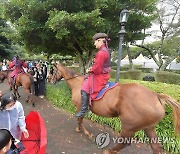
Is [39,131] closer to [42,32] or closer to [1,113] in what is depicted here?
[1,113]

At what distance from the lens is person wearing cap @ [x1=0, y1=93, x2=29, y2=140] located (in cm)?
266

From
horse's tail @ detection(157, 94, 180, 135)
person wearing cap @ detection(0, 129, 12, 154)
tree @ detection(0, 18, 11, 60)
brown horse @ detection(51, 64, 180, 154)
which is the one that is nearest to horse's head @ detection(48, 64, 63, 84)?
brown horse @ detection(51, 64, 180, 154)

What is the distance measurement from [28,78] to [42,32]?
214 cm

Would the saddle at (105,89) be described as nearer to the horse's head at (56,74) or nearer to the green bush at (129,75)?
the horse's head at (56,74)

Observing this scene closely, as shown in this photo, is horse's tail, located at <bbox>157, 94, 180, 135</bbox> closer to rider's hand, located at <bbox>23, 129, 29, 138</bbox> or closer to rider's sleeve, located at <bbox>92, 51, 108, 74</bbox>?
rider's sleeve, located at <bbox>92, 51, 108, 74</bbox>

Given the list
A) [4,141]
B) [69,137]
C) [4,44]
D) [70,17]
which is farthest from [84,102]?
[4,44]

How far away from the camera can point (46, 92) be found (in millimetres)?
9328

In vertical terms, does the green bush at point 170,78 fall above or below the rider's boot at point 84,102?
below

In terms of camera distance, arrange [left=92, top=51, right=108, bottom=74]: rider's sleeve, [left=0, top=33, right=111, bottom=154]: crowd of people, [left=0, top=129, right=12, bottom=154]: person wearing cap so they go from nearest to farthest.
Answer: [left=0, top=129, right=12, bottom=154]: person wearing cap, [left=0, top=33, right=111, bottom=154]: crowd of people, [left=92, top=51, right=108, bottom=74]: rider's sleeve

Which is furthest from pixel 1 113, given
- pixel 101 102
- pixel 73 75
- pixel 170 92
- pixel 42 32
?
pixel 42 32

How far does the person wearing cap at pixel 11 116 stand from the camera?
266 centimetres

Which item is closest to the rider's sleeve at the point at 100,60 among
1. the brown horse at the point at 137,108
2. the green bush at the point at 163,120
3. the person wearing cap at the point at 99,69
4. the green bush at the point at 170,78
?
the person wearing cap at the point at 99,69

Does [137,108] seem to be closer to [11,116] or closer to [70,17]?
[11,116]

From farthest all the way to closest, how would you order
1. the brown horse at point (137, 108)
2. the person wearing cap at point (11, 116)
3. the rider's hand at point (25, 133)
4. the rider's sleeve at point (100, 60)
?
the rider's sleeve at point (100, 60), the brown horse at point (137, 108), the rider's hand at point (25, 133), the person wearing cap at point (11, 116)
